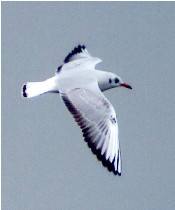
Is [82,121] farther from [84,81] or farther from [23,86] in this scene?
[23,86]

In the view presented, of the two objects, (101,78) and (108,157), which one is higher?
(101,78)

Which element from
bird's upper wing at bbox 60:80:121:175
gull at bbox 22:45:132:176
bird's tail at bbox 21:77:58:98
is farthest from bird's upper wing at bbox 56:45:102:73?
bird's upper wing at bbox 60:80:121:175

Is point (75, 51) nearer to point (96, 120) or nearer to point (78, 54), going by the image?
point (78, 54)

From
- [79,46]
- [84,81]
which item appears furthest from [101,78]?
[79,46]

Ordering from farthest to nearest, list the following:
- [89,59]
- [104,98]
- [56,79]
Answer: [89,59] → [56,79] → [104,98]

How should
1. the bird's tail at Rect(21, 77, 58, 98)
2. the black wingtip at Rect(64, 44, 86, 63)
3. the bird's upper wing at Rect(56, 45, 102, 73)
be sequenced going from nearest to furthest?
the bird's tail at Rect(21, 77, 58, 98)
the bird's upper wing at Rect(56, 45, 102, 73)
the black wingtip at Rect(64, 44, 86, 63)

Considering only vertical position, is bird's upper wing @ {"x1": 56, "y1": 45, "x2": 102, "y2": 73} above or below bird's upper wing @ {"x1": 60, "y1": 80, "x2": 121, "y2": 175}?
above

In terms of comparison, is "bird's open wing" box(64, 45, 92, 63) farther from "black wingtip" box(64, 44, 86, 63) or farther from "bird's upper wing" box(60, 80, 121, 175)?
"bird's upper wing" box(60, 80, 121, 175)

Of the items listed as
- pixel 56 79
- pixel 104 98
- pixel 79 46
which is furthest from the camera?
pixel 79 46

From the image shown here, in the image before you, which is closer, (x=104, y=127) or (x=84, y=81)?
(x=104, y=127)

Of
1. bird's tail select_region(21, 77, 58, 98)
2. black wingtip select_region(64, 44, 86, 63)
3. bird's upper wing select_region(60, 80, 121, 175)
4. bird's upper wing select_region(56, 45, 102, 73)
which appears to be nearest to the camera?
bird's upper wing select_region(60, 80, 121, 175)
